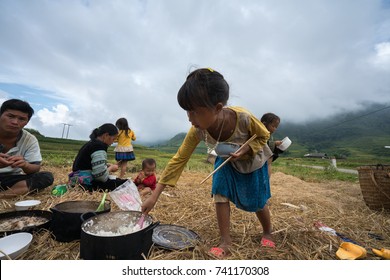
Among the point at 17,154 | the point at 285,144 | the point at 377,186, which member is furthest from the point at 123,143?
the point at 377,186

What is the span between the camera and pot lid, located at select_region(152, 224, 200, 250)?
2.07m

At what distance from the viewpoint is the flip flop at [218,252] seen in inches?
77.6

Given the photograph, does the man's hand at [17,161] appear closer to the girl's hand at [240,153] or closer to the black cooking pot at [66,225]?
the black cooking pot at [66,225]

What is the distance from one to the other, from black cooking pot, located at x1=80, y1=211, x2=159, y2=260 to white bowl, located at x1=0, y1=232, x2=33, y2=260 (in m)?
0.49

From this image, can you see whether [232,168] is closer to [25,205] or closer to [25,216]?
[25,216]

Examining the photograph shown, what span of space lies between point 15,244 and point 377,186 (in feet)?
16.7

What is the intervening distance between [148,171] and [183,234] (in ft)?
8.78

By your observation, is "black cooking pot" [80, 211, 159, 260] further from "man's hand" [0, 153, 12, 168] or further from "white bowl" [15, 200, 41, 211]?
"man's hand" [0, 153, 12, 168]

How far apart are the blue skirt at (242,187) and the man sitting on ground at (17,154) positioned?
294 centimetres

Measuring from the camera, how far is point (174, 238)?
2297mm

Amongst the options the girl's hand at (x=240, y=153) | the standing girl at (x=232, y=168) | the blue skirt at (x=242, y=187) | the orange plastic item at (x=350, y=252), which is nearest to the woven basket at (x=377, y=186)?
the orange plastic item at (x=350, y=252)

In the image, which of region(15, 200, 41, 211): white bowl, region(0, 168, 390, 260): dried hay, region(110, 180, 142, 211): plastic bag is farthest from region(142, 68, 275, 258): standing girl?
region(15, 200, 41, 211): white bowl

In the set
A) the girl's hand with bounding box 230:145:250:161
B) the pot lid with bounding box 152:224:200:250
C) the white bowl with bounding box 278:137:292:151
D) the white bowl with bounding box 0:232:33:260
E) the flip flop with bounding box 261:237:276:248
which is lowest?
the white bowl with bounding box 0:232:33:260

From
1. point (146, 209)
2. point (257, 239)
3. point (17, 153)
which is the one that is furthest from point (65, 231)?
point (17, 153)
